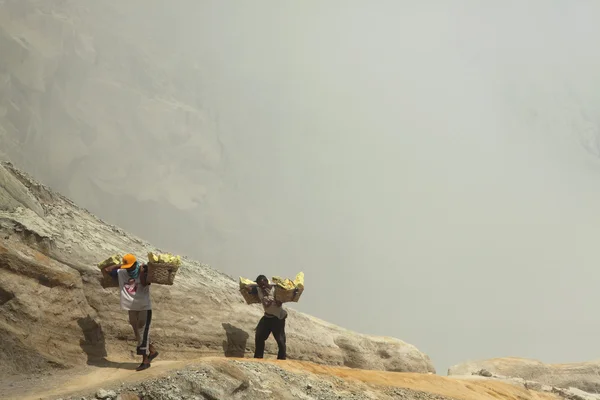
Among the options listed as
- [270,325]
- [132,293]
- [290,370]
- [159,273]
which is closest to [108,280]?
[132,293]

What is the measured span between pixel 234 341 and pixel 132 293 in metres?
3.32

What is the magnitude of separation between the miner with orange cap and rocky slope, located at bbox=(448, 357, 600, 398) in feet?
52.8

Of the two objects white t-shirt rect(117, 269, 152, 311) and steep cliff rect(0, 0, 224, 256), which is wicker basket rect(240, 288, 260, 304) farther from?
steep cliff rect(0, 0, 224, 256)

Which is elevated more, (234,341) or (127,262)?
(127,262)

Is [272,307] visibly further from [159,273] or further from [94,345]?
[94,345]

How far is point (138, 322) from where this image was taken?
384 inches

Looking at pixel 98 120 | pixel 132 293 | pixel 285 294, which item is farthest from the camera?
pixel 98 120

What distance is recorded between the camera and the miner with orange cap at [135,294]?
31.6ft

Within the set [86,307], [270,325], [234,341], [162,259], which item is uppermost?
[162,259]

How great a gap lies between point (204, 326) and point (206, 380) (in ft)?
12.7

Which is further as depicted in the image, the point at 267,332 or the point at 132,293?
the point at 267,332

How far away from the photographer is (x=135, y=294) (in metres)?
9.75

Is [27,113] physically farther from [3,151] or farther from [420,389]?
[420,389]

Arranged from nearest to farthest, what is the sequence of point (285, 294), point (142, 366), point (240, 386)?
1. point (240, 386)
2. point (142, 366)
3. point (285, 294)
